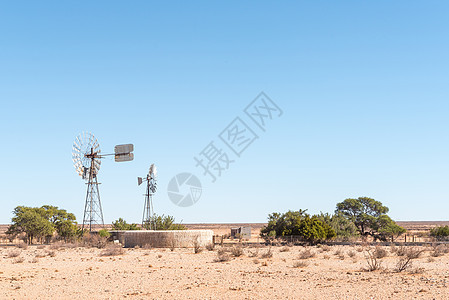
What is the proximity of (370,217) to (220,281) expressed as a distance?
5245cm

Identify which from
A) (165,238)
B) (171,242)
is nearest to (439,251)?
(171,242)

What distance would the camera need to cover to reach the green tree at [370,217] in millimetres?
64625

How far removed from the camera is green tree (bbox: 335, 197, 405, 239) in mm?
64625

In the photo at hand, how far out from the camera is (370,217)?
68062mm

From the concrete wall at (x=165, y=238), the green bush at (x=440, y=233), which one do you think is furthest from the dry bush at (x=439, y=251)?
the concrete wall at (x=165, y=238)

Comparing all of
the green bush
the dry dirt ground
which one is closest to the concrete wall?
the dry dirt ground

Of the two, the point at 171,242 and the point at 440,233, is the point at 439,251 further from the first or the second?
the point at 171,242

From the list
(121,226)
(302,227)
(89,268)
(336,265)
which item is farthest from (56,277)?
(121,226)

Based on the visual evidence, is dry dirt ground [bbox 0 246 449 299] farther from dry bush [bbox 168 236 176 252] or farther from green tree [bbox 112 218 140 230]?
green tree [bbox 112 218 140 230]

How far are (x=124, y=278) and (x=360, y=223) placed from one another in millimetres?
53268

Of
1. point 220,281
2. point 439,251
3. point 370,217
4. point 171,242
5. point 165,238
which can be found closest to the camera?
point 220,281

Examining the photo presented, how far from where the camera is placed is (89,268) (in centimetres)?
2566

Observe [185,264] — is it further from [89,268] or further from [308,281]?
[308,281]

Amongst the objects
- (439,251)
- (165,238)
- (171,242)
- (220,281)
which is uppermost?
(165,238)
